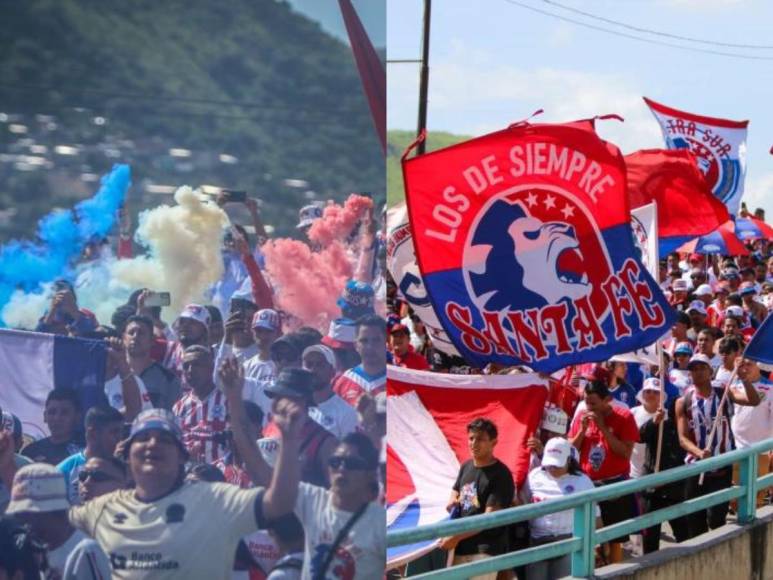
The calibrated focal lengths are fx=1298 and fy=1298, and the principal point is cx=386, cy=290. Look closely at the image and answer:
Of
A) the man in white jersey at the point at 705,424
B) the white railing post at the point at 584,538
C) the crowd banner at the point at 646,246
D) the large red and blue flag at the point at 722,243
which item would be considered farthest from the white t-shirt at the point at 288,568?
the large red and blue flag at the point at 722,243

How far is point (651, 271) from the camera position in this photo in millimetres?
9266

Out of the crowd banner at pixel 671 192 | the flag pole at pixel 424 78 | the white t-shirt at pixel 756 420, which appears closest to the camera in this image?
the white t-shirt at pixel 756 420

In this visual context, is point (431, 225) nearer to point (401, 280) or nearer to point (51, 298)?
point (401, 280)

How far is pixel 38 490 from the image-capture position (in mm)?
2578

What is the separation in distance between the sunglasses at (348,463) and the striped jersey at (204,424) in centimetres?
24

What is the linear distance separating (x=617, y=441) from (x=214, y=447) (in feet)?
18.6

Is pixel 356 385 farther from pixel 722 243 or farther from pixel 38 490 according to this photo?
pixel 722 243

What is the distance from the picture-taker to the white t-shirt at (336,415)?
9.23ft

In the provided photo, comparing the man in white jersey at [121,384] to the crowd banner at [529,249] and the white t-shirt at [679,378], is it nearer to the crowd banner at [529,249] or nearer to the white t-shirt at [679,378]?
the crowd banner at [529,249]

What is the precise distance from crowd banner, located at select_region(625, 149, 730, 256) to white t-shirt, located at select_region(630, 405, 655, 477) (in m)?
2.62

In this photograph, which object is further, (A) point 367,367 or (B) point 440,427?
(B) point 440,427

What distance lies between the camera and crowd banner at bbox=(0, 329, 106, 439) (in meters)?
2.57

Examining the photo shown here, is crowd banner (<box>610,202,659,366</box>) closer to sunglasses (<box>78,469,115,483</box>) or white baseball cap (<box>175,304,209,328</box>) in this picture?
white baseball cap (<box>175,304,209,328</box>)

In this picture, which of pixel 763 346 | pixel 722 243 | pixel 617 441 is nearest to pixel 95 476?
pixel 617 441
